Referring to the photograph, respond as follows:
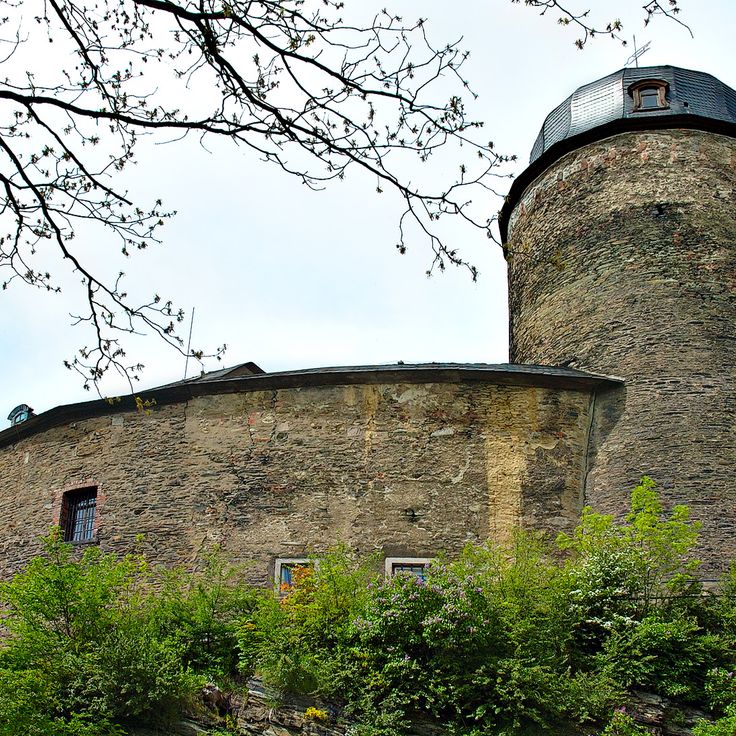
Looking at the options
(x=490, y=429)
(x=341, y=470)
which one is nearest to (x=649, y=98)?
(x=490, y=429)

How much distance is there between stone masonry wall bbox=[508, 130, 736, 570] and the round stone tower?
2 centimetres

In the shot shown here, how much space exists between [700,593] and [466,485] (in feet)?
11.2

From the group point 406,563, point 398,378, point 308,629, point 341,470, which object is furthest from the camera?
point 398,378

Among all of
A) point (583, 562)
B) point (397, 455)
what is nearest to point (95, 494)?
point (397, 455)

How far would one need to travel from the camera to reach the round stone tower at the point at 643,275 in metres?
13.9

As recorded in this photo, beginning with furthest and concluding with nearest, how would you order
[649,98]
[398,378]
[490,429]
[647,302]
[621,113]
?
[649,98]
[621,113]
[647,302]
[398,378]
[490,429]

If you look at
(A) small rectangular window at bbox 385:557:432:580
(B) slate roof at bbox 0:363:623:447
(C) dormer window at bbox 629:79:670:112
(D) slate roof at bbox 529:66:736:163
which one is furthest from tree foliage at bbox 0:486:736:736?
(C) dormer window at bbox 629:79:670:112

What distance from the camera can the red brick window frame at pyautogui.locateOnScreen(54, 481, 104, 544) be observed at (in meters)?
15.3

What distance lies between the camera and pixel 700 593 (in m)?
11.8

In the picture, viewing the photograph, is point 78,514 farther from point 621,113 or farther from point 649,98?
point 649,98

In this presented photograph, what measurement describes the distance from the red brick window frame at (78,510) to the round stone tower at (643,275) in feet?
22.6

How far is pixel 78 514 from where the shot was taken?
1565 cm

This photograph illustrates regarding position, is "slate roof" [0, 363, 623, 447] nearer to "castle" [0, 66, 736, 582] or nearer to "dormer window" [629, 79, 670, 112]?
"castle" [0, 66, 736, 582]

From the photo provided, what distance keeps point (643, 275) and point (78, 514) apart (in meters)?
8.96
